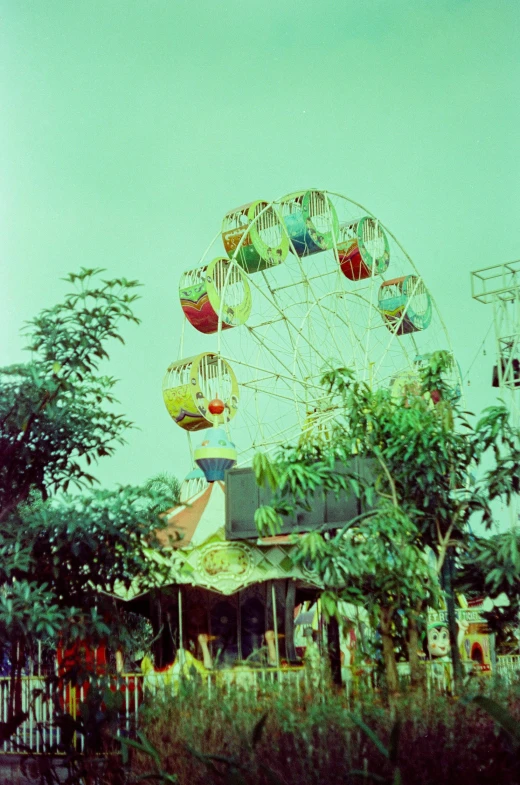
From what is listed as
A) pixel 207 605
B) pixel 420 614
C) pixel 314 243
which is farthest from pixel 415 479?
pixel 314 243

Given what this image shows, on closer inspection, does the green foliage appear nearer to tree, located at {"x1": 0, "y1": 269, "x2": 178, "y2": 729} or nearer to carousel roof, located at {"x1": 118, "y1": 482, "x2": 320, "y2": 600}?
tree, located at {"x1": 0, "y1": 269, "x2": 178, "y2": 729}

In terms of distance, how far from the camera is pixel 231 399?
2225 cm

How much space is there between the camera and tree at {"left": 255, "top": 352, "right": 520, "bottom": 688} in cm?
836

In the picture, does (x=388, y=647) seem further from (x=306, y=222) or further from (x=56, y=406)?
(x=306, y=222)

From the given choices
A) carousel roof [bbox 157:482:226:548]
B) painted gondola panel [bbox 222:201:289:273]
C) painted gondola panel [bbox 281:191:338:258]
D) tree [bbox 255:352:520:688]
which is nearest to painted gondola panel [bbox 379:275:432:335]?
painted gondola panel [bbox 281:191:338:258]

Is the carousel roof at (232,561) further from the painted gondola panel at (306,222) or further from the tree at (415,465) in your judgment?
the painted gondola panel at (306,222)

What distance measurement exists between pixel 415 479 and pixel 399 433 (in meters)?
0.50

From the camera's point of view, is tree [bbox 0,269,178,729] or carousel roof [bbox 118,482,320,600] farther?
carousel roof [bbox 118,482,320,600]

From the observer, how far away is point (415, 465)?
8633mm

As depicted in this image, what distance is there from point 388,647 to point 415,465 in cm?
165

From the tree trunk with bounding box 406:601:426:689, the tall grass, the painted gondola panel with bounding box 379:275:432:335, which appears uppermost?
the painted gondola panel with bounding box 379:275:432:335

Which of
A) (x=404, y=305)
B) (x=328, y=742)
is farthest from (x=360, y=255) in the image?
(x=328, y=742)

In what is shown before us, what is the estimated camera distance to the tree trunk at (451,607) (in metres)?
8.38

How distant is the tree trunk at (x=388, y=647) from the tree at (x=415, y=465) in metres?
0.20
